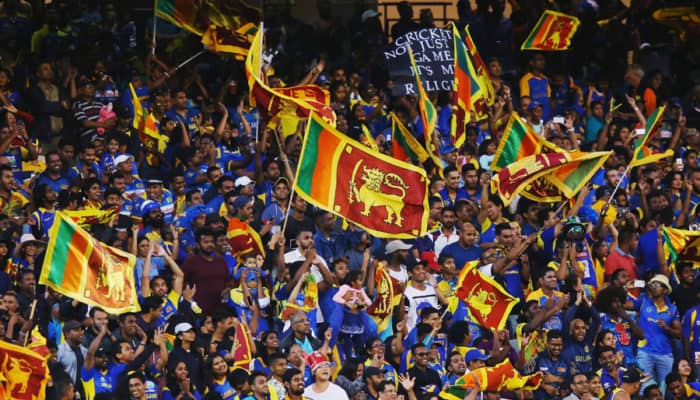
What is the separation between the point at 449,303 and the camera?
21094 mm

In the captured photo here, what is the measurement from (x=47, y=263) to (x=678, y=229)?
7.34m

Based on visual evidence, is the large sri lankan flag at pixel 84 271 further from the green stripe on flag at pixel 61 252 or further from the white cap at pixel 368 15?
the white cap at pixel 368 15

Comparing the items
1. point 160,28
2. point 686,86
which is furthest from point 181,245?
point 686,86

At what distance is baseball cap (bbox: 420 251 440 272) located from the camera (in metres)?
21.4

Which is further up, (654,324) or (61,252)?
(61,252)

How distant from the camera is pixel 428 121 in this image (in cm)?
2294

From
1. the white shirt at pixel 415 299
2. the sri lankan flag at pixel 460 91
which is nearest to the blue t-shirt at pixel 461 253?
the white shirt at pixel 415 299

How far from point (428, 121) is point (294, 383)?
4785 mm

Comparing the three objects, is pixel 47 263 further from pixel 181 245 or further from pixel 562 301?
pixel 562 301

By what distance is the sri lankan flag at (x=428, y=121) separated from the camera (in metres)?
22.9

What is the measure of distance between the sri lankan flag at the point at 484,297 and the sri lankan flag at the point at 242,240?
198cm

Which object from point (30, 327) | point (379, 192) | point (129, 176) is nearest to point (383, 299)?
point (379, 192)

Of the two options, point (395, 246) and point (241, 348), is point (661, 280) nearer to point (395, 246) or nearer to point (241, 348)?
point (395, 246)

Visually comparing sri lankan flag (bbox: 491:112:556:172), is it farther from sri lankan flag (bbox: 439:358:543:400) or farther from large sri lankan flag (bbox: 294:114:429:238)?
sri lankan flag (bbox: 439:358:543:400)
